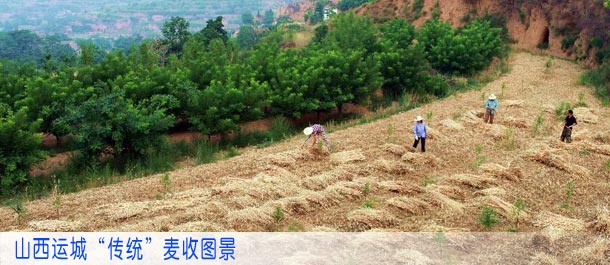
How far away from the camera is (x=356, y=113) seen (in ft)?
69.7

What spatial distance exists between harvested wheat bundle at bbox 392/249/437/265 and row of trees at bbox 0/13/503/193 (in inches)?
343

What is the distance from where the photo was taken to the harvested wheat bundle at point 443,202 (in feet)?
31.9

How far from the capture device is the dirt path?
9.22m

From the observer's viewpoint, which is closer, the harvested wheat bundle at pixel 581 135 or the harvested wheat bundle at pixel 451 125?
the harvested wheat bundle at pixel 581 135

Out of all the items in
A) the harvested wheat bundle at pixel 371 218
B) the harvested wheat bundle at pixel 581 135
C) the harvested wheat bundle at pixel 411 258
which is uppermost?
the harvested wheat bundle at pixel 411 258

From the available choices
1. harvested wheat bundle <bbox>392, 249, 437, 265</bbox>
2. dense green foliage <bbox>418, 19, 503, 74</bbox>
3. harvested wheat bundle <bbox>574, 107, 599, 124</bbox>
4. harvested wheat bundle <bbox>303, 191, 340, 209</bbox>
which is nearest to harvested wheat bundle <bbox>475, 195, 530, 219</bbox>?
harvested wheat bundle <bbox>392, 249, 437, 265</bbox>

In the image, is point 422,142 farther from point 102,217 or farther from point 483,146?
point 102,217

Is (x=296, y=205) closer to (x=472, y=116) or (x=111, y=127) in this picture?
(x=111, y=127)

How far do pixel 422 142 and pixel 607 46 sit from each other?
17.0m

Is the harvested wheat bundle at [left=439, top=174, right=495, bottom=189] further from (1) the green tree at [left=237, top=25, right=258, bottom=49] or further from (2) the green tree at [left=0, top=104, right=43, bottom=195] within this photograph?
(1) the green tree at [left=237, top=25, right=258, bottom=49]


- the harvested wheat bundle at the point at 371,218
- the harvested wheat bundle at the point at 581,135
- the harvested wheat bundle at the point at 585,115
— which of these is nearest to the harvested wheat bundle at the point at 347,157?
the harvested wheat bundle at the point at 371,218

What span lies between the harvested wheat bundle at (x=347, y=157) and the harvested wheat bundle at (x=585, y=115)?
752cm

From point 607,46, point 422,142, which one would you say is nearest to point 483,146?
point 422,142

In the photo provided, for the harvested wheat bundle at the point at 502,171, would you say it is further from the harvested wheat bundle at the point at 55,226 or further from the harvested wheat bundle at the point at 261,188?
the harvested wheat bundle at the point at 55,226
